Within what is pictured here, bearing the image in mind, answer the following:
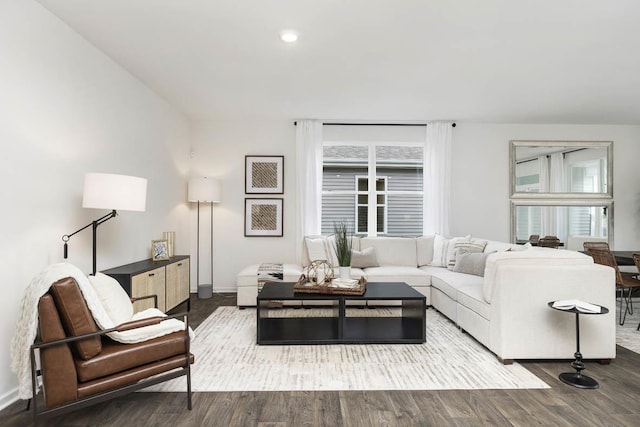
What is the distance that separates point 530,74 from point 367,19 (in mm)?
2159

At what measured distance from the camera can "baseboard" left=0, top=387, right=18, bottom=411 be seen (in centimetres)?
237

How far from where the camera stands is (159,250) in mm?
4465

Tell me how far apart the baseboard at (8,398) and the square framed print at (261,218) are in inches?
146

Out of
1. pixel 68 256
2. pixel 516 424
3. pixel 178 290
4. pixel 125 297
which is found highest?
pixel 68 256

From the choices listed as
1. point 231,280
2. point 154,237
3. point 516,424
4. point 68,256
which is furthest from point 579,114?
point 68,256

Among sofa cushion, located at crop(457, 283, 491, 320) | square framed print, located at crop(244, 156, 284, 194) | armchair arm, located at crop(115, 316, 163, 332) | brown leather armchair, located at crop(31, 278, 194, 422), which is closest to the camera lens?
brown leather armchair, located at crop(31, 278, 194, 422)

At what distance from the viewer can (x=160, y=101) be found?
484 centimetres

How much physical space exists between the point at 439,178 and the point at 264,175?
9.00 feet

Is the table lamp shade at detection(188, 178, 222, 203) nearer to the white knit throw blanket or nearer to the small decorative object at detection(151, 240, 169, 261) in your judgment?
the small decorative object at detection(151, 240, 169, 261)

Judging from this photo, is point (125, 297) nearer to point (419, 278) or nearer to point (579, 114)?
point (419, 278)

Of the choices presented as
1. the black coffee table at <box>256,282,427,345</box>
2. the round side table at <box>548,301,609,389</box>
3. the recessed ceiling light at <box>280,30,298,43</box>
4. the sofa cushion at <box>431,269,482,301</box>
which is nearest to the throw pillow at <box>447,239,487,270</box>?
the sofa cushion at <box>431,269,482,301</box>

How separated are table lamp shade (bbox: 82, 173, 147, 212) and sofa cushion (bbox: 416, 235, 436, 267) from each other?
401 centimetres

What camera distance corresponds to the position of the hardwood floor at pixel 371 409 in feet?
7.26

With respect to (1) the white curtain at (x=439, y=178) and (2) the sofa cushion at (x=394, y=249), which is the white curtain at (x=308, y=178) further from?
(1) the white curtain at (x=439, y=178)
